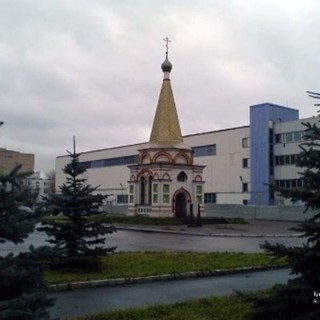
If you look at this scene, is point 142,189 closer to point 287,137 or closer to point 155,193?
point 155,193

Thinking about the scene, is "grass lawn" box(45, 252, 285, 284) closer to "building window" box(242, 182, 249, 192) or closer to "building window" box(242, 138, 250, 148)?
"building window" box(242, 182, 249, 192)

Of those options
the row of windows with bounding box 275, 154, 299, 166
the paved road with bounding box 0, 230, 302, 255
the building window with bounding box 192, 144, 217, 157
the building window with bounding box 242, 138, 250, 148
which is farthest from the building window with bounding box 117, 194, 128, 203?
the paved road with bounding box 0, 230, 302, 255

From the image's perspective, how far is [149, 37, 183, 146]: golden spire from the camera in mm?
41281

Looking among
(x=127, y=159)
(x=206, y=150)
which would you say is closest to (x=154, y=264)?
(x=206, y=150)

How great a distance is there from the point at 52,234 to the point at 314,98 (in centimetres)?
748

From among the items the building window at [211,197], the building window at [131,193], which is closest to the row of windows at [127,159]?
the building window at [211,197]

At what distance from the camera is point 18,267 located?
412cm

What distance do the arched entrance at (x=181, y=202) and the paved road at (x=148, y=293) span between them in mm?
28927

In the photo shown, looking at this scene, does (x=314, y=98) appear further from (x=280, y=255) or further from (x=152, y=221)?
(x=152, y=221)

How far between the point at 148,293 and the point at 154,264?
334 cm

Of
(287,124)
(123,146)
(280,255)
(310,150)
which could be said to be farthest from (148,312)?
(123,146)

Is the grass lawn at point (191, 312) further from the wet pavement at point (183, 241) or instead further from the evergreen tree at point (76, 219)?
the wet pavement at point (183, 241)

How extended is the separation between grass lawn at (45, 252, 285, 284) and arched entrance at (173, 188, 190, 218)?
1004 inches

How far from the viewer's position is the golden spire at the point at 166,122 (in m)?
41.3
